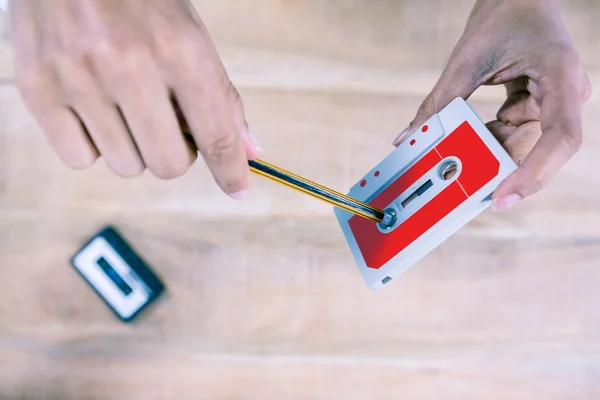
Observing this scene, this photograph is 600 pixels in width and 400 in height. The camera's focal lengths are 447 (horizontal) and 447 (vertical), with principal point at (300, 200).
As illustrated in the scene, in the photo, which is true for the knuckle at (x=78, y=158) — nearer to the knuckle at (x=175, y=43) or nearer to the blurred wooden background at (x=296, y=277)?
the knuckle at (x=175, y=43)

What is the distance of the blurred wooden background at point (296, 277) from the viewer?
0.61m

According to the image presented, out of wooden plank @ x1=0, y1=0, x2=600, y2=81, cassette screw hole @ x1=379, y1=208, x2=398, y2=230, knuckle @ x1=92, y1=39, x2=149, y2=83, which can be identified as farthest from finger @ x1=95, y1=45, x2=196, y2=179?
wooden plank @ x1=0, y1=0, x2=600, y2=81

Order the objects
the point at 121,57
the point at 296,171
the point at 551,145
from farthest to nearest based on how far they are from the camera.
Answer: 1. the point at 296,171
2. the point at 551,145
3. the point at 121,57

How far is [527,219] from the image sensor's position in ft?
2.03

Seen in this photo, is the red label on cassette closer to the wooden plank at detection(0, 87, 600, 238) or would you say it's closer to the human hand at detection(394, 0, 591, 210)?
the human hand at detection(394, 0, 591, 210)

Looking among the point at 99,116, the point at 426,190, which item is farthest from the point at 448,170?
the point at 99,116

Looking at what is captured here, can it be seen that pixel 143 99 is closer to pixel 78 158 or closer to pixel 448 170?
pixel 78 158

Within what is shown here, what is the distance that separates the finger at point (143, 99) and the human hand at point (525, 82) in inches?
11.3

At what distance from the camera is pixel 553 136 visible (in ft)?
1.36

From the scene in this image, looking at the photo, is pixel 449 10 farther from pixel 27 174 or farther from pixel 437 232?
pixel 27 174

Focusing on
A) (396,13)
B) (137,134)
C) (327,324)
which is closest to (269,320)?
(327,324)

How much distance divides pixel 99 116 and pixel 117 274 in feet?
1.15

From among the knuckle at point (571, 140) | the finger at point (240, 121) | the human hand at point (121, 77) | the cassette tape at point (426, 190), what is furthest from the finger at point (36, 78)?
the knuckle at point (571, 140)

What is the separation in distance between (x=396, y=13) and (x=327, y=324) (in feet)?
1.50
